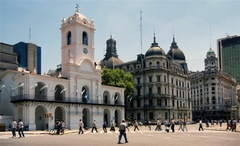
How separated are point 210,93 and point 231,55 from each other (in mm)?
54110

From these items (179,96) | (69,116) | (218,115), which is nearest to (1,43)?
(69,116)

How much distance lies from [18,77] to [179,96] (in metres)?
52.9

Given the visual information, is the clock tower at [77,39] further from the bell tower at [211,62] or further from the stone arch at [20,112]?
the bell tower at [211,62]

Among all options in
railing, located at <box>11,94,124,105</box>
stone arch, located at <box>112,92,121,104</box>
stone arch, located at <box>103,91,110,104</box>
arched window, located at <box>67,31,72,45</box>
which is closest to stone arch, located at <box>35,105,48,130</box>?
railing, located at <box>11,94,124,105</box>

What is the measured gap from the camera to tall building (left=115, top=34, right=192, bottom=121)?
76.9 m

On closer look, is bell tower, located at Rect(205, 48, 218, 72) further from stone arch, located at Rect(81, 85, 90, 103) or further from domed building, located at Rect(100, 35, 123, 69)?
stone arch, located at Rect(81, 85, 90, 103)

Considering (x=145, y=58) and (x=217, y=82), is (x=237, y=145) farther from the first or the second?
(x=217, y=82)

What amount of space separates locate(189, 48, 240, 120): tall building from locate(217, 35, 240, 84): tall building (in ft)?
115

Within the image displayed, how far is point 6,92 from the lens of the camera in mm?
44688

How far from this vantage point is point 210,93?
117 meters

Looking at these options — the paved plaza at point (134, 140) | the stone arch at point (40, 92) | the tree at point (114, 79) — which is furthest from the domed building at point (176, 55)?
the paved plaza at point (134, 140)

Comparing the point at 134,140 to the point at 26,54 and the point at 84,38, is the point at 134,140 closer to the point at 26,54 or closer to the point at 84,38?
the point at 84,38

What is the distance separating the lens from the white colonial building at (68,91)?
41781 millimetres

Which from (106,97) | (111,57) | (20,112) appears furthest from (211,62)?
(20,112)
